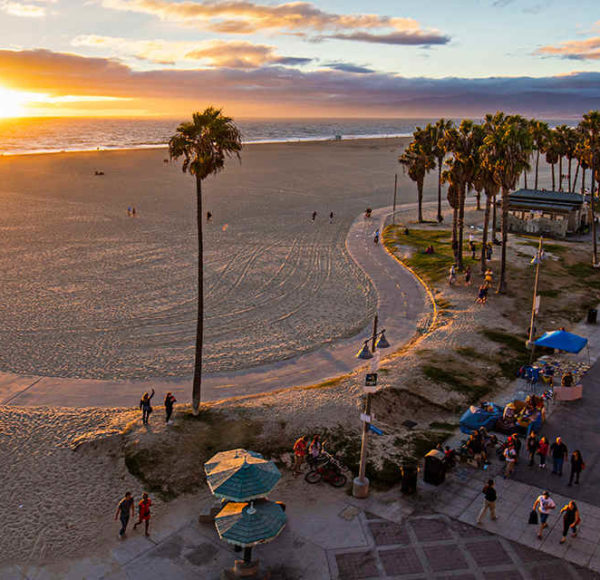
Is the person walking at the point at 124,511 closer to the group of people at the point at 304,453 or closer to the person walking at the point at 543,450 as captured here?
the group of people at the point at 304,453

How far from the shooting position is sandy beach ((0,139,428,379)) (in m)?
29.7

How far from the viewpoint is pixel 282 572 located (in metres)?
14.3

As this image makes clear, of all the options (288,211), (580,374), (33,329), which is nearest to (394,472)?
(580,374)

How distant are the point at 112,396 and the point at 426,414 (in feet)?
46.7

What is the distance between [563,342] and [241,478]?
60.0ft

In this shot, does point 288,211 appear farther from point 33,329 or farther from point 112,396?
point 112,396

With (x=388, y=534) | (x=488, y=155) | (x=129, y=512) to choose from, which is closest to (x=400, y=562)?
(x=388, y=534)

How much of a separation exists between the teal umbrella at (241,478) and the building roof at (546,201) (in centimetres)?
5087

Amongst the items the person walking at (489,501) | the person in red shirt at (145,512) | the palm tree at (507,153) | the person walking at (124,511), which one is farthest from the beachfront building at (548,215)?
the person walking at (124,511)

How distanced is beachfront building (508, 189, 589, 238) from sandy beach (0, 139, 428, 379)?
1934cm

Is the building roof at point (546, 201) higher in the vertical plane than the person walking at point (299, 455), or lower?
higher

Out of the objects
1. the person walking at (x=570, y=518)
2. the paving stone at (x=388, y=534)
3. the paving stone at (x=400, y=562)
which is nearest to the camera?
the paving stone at (x=400, y=562)

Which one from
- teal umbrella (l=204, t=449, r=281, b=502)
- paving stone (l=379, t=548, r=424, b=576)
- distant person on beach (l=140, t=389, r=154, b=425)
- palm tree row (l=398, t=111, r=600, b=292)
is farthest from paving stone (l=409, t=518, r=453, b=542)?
palm tree row (l=398, t=111, r=600, b=292)

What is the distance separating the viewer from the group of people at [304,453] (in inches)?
732
